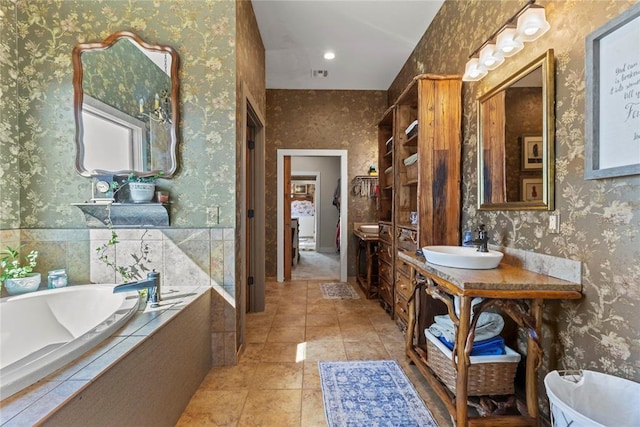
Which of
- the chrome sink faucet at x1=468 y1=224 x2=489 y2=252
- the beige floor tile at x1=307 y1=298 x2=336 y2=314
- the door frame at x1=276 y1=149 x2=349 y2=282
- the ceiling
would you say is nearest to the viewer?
the chrome sink faucet at x1=468 y1=224 x2=489 y2=252

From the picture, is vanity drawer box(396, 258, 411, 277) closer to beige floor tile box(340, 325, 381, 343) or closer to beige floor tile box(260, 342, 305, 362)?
beige floor tile box(340, 325, 381, 343)

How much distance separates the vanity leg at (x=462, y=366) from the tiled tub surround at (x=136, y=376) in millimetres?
1444

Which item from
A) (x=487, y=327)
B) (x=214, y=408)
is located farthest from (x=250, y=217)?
(x=487, y=327)

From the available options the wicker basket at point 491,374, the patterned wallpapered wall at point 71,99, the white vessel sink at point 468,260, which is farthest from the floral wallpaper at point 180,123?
the wicker basket at point 491,374

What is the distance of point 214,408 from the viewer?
1.70 metres

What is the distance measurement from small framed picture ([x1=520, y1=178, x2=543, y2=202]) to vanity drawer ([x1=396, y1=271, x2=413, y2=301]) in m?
1.14

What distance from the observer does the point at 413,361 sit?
211 centimetres

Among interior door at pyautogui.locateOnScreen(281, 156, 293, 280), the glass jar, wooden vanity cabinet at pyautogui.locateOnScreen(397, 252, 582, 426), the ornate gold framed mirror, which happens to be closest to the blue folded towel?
wooden vanity cabinet at pyautogui.locateOnScreen(397, 252, 582, 426)

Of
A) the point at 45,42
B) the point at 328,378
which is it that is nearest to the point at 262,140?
the point at 45,42

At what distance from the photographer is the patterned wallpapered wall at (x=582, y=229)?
1.13 meters

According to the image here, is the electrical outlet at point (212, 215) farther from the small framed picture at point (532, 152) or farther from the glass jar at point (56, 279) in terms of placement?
the small framed picture at point (532, 152)

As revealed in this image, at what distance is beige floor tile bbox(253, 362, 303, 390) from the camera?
1909mm

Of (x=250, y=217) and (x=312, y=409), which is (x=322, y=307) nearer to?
(x=250, y=217)

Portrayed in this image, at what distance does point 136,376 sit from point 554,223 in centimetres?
206
